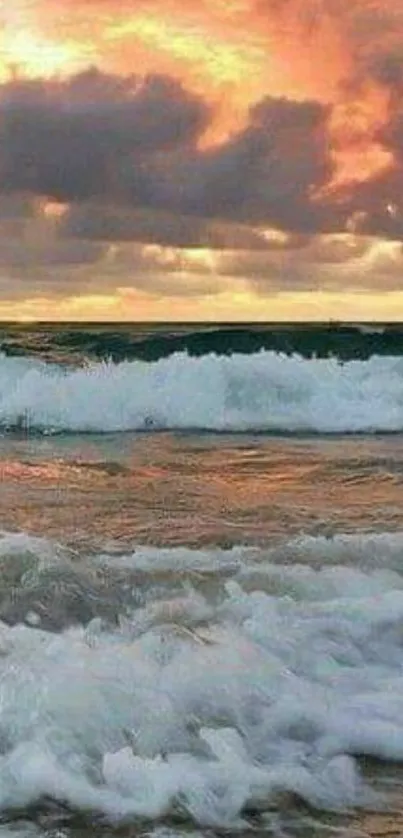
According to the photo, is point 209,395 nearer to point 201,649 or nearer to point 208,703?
point 201,649

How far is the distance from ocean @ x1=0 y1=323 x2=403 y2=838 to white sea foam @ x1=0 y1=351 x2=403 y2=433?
190 inches

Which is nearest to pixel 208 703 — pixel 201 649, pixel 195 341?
pixel 201 649

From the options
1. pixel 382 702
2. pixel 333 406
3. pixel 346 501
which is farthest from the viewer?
pixel 333 406

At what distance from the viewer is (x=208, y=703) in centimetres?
387

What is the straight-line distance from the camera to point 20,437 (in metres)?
13.6

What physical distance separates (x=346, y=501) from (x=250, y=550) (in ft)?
6.64

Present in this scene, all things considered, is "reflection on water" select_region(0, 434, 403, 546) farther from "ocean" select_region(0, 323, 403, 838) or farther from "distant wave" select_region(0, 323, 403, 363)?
"distant wave" select_region(0, 323, 403, 363)

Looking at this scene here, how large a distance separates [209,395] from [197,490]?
7878 mm

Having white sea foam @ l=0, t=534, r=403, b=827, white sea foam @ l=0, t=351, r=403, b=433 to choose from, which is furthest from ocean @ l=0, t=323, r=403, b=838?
white sea foam @ l=0, t=351, r=403, b=433

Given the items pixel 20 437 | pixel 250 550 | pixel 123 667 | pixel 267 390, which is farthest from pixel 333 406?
pixel 123 667

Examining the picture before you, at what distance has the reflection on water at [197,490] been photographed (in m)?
6.89

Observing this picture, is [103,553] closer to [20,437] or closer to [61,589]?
[61,589]

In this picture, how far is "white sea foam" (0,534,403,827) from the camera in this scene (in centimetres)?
336

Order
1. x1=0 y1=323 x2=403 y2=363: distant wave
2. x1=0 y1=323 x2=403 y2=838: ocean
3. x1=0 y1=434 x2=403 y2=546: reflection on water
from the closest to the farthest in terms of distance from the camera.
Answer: x1=0 y1=323 x2=403 y2=838: ocean < x1=0 y1=434 x2=403 y2=546: reflection on water < x1=0 y1=323 x2=403 y2=363: distant wave
